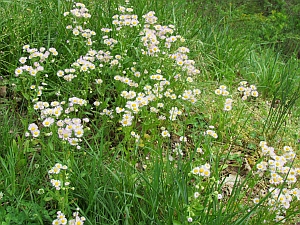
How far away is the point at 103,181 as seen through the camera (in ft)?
6.28

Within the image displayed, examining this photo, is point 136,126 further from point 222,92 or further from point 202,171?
point 202,171

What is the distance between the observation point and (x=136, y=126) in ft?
8.71

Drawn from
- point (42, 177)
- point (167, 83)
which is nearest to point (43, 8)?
point (167, 83)

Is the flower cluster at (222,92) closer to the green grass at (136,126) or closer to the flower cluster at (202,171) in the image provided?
the green grass at (136,126)

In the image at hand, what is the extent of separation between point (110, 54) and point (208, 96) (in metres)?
0.88

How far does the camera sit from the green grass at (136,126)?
72.0 inches

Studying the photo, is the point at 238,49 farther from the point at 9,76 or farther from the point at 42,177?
the point at 42,177

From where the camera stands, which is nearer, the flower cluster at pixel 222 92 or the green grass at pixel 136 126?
the green grass at pixel 136 126

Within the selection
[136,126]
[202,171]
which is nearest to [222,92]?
[136,126]

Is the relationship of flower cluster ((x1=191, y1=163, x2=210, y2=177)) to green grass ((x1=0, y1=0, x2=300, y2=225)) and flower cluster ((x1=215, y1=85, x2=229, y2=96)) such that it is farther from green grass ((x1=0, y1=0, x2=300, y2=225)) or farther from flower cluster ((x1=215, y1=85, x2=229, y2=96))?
flower cluster ((x1=215, y1=85, x2=229, y2=96))

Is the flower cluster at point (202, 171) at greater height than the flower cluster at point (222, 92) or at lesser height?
lesser

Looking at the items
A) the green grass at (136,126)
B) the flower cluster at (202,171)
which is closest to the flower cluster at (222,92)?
the green grass at (136,126)

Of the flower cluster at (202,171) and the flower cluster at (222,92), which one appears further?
the flower cluster at (222,92)

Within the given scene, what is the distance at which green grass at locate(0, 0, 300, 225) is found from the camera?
1828 mm
